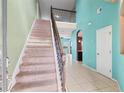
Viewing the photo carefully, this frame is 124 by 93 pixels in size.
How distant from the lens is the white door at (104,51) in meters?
3.99

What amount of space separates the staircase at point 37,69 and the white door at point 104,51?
196 centimetres

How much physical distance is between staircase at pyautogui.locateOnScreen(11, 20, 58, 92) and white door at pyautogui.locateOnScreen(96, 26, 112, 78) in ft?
6.45

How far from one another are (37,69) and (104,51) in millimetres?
2610

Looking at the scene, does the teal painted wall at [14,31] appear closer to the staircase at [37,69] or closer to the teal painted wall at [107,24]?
the staircase at [37,69]

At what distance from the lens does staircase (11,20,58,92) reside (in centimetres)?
252

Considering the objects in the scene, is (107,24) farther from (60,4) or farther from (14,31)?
(60,4)

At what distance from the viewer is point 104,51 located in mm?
4328

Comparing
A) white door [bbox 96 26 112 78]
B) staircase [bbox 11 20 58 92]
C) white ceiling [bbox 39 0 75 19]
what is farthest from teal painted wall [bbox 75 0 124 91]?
white ceiling [bbox 39 0 75 19]

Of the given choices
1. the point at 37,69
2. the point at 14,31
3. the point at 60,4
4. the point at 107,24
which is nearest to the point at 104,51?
the point at 107,24

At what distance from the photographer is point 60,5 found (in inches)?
387

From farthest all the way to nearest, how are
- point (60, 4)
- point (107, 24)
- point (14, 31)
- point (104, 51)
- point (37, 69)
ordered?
point (60, 4) < point (104, 51) < point (107, 24) < point (37, 69) < point (14, 31)

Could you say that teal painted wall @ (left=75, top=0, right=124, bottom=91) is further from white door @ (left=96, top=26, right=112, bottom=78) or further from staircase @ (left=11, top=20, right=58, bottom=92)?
staircase @ (left=11, top=20, right=58, bottom=92)

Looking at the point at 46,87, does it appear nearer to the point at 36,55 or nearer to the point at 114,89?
the point at 36,55

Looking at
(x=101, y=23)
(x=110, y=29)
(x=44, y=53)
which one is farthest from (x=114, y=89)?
(x=101, y=23)
